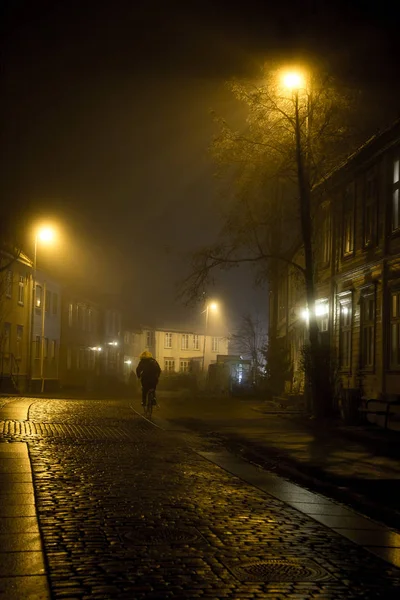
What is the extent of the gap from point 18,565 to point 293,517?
361 cm

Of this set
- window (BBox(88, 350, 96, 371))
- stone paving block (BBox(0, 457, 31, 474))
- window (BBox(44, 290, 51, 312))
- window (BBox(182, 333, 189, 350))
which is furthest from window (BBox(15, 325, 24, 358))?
window (BBox(182, 333, 189, 350))

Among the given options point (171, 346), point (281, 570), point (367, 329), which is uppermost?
point (171, 346)

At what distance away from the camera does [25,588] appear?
5695 mm

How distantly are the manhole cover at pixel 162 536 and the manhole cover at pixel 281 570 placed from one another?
3.23 feet

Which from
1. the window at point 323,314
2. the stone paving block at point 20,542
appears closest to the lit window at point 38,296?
the window at point 323,314

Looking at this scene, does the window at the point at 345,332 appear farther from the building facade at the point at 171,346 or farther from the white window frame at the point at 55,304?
the building facade at the point at 171,346

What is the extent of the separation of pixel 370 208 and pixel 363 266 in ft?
5.56

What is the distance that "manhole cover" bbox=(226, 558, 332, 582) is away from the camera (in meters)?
6.19

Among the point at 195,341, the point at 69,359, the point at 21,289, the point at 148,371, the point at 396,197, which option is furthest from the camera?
the point at 195,341

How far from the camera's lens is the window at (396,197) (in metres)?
21.3

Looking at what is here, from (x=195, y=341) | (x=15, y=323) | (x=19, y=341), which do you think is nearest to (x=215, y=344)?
(x=195, y=341)

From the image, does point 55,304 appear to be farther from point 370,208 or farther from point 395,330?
point 395,330

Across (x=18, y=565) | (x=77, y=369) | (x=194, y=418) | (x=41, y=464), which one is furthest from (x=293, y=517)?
(x=77, y=369)

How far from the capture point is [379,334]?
22.2 metres
